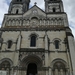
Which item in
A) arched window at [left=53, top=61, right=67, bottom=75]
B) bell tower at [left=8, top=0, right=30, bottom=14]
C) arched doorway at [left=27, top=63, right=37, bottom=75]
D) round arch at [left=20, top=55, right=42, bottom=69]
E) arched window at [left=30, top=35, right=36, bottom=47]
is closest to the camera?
arched window at [left=53, top=61, right=67, bottom=75]

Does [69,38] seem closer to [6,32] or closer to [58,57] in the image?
[58,57]

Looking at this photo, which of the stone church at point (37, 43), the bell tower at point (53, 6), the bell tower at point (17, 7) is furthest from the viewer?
the bell tower at point (17, 7)

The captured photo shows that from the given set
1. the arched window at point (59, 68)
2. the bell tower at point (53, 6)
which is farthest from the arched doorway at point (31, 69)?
the bell tower at point (53, 6)

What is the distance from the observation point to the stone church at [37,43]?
52.4ft

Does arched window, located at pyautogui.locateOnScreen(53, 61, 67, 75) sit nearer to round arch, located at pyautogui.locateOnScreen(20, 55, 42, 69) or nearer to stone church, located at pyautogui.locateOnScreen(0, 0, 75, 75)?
stone church, located at pyautogui.locateOnScreen(0, 0, 75, 75)

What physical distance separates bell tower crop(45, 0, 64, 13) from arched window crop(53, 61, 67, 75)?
1130 centimetres

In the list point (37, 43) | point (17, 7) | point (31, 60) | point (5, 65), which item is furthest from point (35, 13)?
point (5, 65)

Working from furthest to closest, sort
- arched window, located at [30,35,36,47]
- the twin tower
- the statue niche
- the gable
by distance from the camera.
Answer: the twin tower < the gable < the statue niche < arched window, located at [30,35,36,47]

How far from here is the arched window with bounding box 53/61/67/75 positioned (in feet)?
51.2

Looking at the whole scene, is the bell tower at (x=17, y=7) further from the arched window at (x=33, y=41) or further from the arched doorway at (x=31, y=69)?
the arched doorway at (x=31, y=69)

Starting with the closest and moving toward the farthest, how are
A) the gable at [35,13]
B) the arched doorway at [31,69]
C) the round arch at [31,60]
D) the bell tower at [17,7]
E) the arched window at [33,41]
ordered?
the round arch at [31,60] → the arched doorway at [31,69] → the arched window at [33,41] → the gable at [35,13] → the bell tower at [17,7]

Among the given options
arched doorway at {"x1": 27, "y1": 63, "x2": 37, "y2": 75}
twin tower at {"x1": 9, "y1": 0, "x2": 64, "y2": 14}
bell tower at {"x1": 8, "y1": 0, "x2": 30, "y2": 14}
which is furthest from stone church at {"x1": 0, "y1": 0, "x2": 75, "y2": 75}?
bell tower at {"x1": 8, "y1": 0, "x2": 30, "y2": 14}

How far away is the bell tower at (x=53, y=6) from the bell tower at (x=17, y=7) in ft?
15.8

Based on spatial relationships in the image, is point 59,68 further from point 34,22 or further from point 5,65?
point 34,22
